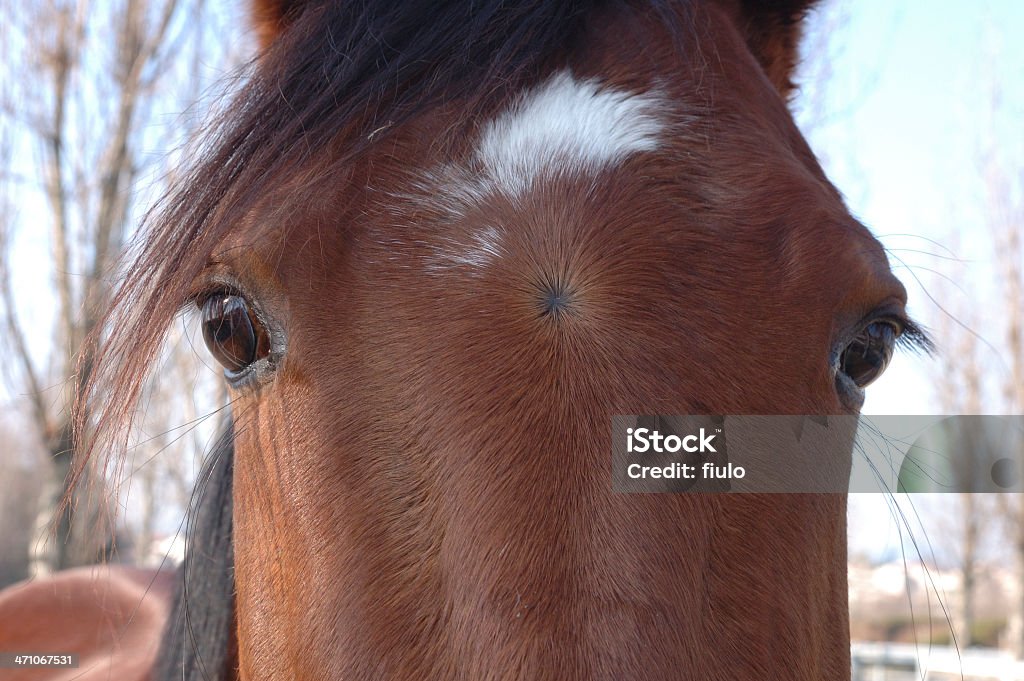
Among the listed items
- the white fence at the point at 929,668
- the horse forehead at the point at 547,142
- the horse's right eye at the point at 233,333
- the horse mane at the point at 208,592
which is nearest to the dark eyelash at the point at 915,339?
the horse forehead at the point at 547,142

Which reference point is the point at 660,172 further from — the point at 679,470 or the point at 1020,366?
the point at 1020,366

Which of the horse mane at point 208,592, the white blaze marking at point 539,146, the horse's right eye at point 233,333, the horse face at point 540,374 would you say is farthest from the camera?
the horse mane at point 208,592

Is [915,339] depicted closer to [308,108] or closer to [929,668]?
[308,108]

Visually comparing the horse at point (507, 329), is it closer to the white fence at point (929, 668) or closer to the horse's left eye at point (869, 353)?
the horse's left eye at point (869, 353)

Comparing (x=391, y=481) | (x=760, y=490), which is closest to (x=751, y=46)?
(x=760, y=490)

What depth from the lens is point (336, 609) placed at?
123cm

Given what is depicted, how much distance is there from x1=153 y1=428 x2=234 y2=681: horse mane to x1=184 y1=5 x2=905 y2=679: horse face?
64cm

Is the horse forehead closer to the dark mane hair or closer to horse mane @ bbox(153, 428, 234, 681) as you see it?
the dark mane hair

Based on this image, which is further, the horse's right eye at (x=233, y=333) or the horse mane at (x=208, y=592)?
the horse mane at (x=208, y=592)

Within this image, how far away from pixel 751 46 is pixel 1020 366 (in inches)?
446

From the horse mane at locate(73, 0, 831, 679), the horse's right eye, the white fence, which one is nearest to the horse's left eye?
the horse mane at locate(73, 0, 831, 679)

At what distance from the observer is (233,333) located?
149cm

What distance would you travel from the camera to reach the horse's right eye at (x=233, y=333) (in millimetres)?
1465

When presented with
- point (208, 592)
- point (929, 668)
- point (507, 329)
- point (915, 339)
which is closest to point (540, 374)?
point (507, 329)
